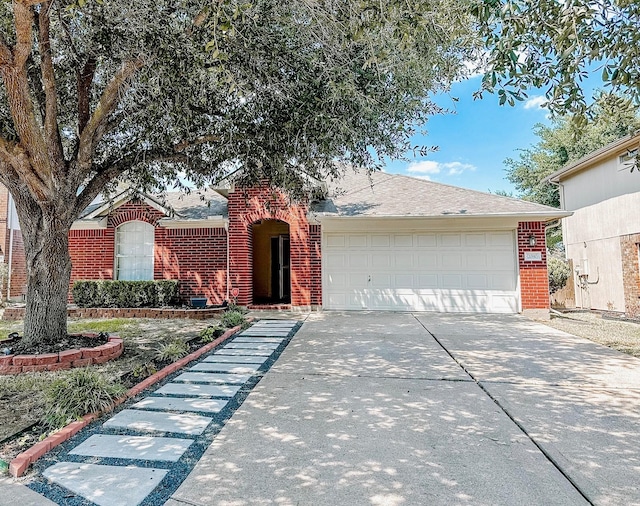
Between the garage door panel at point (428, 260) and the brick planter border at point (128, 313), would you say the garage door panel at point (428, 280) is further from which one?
the brick planter border at point (128, 313)

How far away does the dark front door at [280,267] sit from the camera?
47.0 feet

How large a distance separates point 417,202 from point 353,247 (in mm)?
2325

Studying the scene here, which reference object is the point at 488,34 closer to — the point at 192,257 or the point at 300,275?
the point at 300,275

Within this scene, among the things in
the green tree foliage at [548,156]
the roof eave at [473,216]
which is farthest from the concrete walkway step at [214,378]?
the green tree foliage at [548,156]

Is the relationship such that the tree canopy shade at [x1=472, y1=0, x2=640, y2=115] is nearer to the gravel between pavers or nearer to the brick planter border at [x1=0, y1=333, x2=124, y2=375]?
the gravel between pavers

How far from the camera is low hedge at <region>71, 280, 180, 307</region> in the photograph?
1101cm

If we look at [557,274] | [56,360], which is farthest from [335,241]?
[557,274]

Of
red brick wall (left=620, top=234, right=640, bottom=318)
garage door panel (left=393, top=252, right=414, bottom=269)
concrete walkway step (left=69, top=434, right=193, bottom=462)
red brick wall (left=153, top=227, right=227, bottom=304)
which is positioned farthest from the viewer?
red brick wall (left=153, top=227, right=227, bottom=304)

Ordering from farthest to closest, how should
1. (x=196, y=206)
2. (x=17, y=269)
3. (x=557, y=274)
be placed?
(x=17, y=269) → (x=557, y=274) → (x=196, y=206)

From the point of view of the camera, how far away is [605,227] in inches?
492

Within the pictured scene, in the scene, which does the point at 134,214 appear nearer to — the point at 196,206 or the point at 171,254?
the point at 171,254

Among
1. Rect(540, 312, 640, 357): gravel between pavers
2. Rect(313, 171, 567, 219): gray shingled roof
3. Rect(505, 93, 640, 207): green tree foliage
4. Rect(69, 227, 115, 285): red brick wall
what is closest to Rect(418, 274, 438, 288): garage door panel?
Rect(313, 171, 567, 219): gray shingled roof

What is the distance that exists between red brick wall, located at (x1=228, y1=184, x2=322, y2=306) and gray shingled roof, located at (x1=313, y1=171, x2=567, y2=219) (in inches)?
31.8

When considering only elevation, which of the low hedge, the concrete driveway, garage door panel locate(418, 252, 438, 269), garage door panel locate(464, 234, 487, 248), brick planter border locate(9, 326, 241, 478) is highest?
garage door panel locate(464, 234, 487, 248)
